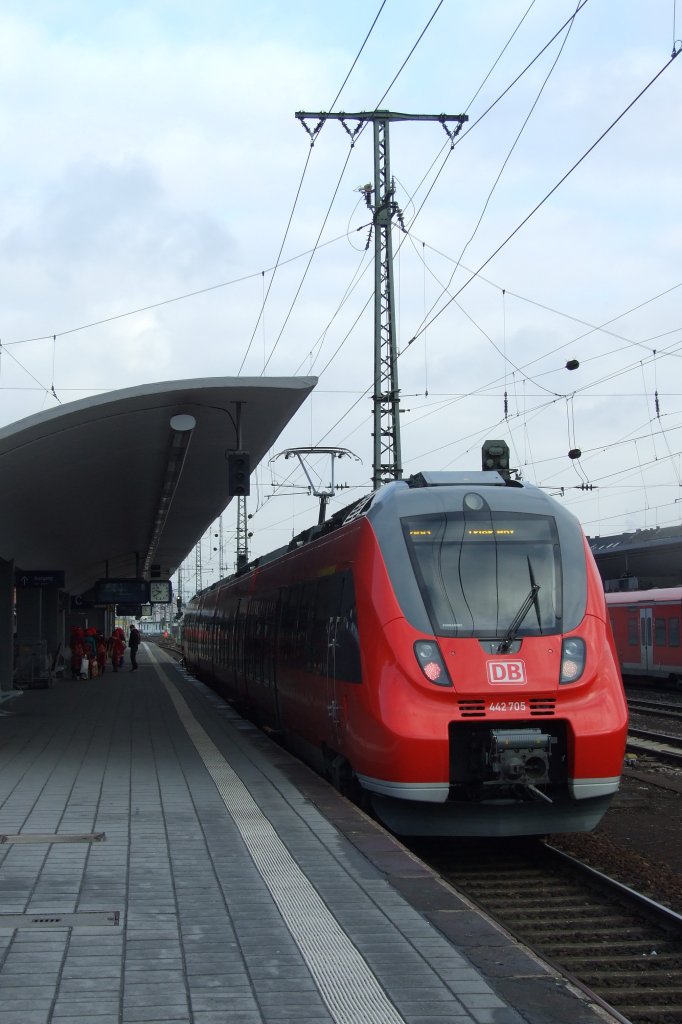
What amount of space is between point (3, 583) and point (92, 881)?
1782 cm

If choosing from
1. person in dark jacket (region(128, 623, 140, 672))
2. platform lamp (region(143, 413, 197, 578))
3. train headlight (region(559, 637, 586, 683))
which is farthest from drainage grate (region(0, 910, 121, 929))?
person in dark jacket (region(128, 623, 140, 672))

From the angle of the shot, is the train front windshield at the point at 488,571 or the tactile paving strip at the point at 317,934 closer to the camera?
the tactile paving strip at the point at 317,934

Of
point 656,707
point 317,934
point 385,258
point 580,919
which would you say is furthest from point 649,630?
point 317,934

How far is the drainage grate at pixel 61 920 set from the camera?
5441 millimetres

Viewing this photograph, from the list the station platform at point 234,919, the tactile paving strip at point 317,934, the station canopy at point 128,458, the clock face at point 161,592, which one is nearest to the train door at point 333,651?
the station platform at point 234,919

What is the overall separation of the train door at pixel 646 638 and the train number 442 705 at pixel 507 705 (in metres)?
21.5

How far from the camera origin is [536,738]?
794 centimetres

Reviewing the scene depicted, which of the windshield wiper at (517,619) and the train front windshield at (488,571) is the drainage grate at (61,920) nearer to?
the train front windshield at (488,571)

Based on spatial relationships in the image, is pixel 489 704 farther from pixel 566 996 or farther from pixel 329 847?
pixel 566 996

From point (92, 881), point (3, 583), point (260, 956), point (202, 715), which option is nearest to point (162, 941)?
point (260, 956)

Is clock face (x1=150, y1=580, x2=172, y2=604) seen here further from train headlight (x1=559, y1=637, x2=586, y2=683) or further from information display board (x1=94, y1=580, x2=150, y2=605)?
train headlight (x1=559, y1=637, x2=586, y2=683)

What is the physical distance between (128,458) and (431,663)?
1082 cm

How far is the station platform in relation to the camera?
14.4 feet

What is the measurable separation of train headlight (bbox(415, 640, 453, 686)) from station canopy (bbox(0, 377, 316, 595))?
17.3 feet
